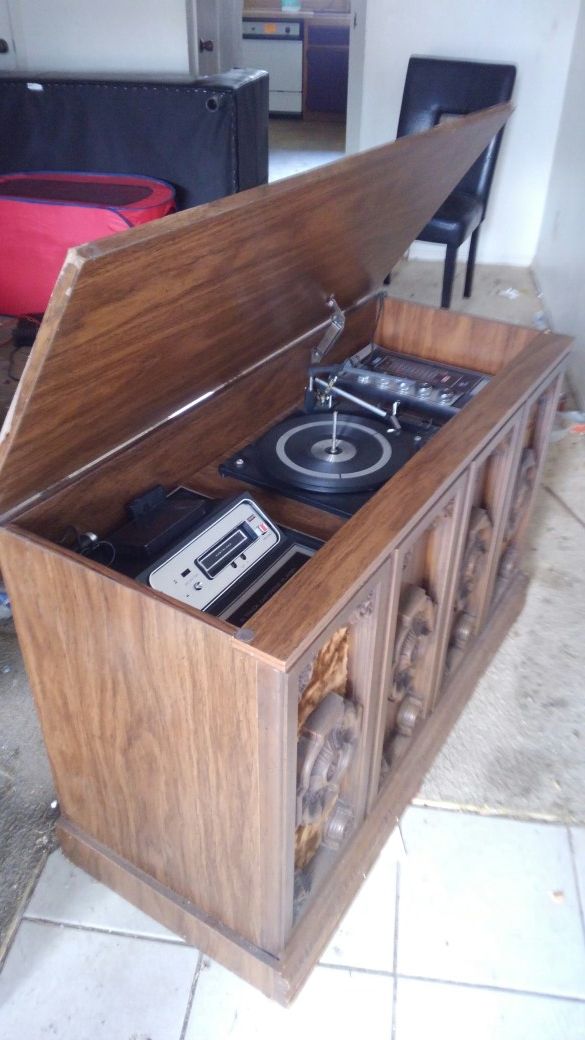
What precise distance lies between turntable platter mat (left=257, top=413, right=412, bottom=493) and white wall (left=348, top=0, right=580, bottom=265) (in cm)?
296

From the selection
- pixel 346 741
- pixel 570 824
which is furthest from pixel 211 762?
pixel 570 824

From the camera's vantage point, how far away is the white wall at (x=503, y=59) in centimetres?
358

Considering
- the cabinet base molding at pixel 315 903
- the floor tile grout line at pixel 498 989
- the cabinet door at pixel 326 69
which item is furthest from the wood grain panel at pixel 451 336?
the cabinet door at pixel 326 69

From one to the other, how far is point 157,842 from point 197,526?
1.51 ft

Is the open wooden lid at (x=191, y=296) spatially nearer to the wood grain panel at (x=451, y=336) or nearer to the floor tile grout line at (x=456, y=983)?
the wood grain panel at (x=451, y=336)

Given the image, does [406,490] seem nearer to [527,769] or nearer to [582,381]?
[527,769]

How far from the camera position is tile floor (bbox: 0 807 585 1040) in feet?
3.90

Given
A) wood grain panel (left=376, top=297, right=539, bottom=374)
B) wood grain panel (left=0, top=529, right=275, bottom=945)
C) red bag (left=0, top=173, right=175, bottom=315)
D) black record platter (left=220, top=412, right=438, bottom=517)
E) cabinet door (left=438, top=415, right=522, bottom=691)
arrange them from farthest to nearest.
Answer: red bag (left=0, top=173, right=175, bottom=315), wood grain panel (left=376, top=297, right=539, bottom=374), cabinet door (left=438, top=415, right=522, bottom=691), black record platter (left=220, top=412, right=438, bottom=517), wood grain panel (left=0, top=529, right=275, bottom=945)

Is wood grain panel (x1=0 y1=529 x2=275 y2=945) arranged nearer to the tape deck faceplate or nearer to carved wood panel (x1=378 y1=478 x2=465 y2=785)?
the tape deck faceplate

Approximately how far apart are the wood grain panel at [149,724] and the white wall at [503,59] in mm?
3593

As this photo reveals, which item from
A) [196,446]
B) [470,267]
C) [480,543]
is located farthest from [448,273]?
[196,446]

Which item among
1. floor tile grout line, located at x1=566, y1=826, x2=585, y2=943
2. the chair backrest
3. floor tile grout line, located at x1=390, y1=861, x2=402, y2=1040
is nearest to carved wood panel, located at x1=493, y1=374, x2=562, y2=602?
floor tile grout line, located at x1=566, y1=826, x2=585, y2=943

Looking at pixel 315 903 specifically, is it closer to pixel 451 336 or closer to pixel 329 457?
pixel 329 457

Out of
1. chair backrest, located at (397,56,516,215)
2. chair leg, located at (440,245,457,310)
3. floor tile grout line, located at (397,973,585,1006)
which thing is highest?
chair backrest, located at (397,56,516,215)
